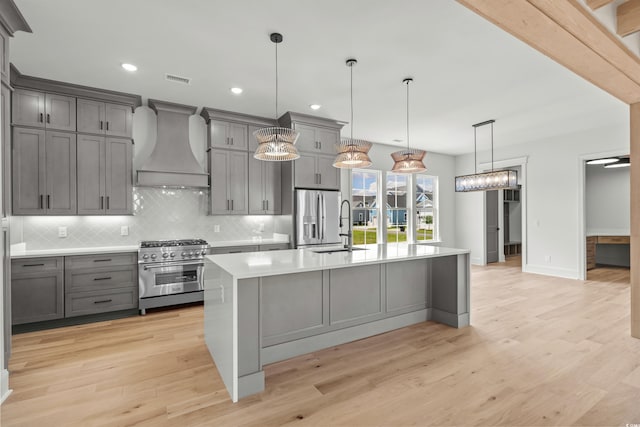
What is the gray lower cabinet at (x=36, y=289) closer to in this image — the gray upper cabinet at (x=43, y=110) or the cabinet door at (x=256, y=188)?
the gray upper cabinet at (x=43, y=110)

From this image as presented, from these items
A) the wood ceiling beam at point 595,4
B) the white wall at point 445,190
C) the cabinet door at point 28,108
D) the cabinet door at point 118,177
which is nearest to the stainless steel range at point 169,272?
the cabinet door at point 118,177

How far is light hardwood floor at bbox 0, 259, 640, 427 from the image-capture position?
Answer: 2.00 metres

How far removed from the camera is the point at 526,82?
3.71m

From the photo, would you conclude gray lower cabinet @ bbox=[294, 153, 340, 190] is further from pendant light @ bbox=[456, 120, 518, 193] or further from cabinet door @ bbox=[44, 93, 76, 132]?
cabinet door @ bbox=[44, 93, 76, 132]

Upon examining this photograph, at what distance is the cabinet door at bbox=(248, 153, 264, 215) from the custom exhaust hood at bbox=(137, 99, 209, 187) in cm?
69

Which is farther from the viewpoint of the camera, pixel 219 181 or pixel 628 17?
pixel 219 181

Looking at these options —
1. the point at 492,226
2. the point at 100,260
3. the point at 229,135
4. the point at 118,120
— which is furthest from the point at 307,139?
the point at 492,226

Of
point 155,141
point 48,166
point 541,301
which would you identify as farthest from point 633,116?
point 48,166

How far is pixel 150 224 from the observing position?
4.62 m

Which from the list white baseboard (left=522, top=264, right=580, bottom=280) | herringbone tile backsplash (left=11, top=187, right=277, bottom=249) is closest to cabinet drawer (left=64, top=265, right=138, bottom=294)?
herringbone tile backsplash (left=11, top=187, right=277, bottom=249)

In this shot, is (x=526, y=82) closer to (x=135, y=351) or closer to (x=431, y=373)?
(x=431, y=373)

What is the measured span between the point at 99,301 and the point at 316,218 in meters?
3.05

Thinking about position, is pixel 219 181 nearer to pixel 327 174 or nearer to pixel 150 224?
pixel 150 224

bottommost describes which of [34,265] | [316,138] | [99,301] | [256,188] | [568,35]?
[99,301]
